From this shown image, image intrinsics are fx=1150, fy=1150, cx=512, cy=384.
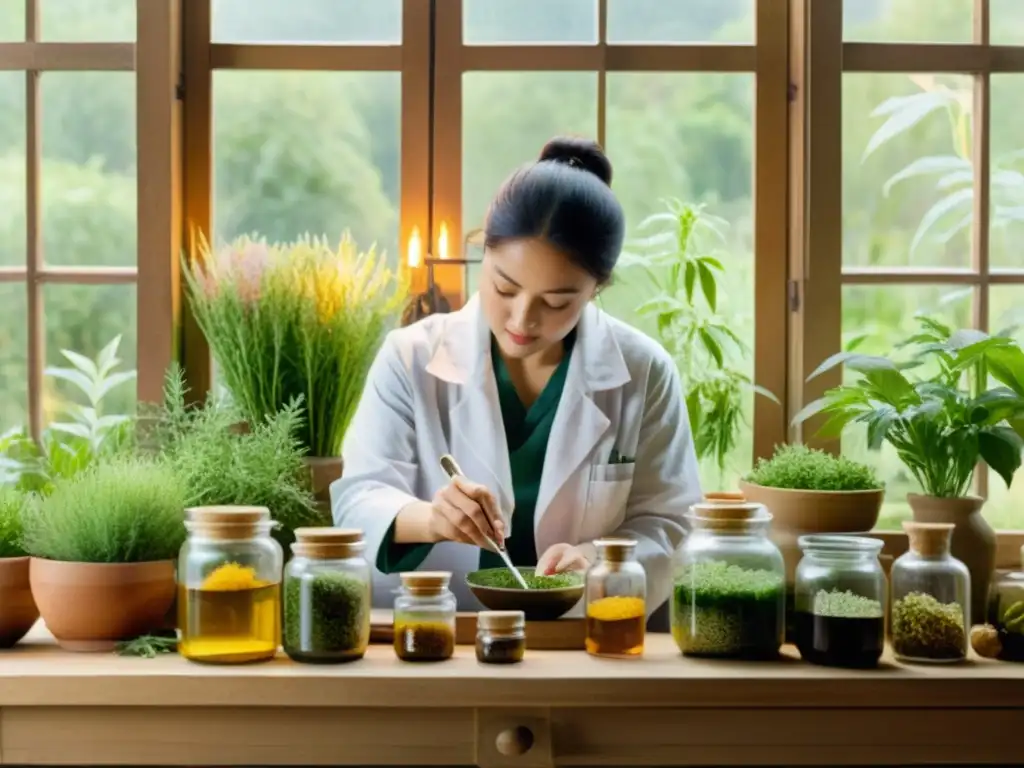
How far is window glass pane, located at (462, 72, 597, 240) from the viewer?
8.83 ft

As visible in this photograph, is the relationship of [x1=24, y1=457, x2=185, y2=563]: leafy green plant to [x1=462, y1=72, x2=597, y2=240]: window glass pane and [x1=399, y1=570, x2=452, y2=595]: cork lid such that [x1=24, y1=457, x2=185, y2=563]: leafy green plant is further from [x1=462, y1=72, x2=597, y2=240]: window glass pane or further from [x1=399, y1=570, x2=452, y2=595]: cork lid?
[x1=462, y1=72, x2=597, y2=240]: window glass pane

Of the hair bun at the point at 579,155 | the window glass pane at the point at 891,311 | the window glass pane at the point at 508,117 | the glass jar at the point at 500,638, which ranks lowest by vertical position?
the glass jar at the point at 500,638

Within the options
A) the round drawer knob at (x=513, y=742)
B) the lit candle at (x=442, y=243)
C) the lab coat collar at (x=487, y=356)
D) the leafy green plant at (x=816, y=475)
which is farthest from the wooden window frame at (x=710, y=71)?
the round drawer knob at (x=513, y=742)

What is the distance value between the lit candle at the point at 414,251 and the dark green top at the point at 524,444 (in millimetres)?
478

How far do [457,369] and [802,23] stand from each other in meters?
1.18

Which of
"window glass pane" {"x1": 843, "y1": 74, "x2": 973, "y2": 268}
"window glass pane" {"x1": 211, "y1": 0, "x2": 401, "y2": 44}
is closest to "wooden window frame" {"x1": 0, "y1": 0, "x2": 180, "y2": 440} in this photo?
"window glass pane" {"x1": 211, "y1": 0, "x2": 401, "y2": 44}

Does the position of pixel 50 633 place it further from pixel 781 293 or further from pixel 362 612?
pixel 781 293

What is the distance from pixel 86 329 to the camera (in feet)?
8.72

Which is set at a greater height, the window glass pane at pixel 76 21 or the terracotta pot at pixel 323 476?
the window glass pane at pixel 76 21

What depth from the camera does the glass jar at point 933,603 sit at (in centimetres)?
154

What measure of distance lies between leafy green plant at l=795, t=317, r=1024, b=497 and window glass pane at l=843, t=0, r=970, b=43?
1.04 metres

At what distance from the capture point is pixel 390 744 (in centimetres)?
148

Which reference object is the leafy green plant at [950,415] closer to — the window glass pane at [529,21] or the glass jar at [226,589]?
the glass jar at [226,589]

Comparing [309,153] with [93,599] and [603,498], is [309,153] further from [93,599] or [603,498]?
[93,599]
